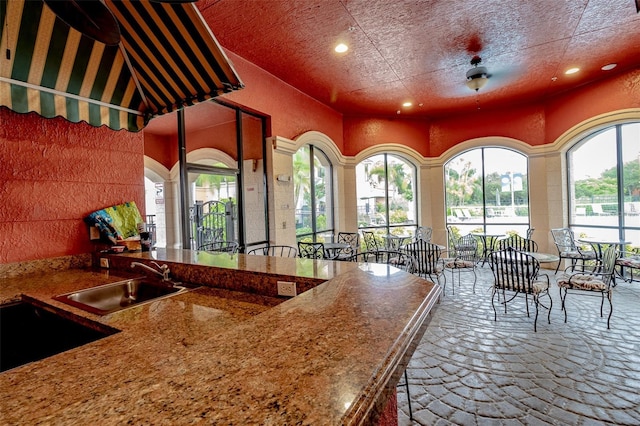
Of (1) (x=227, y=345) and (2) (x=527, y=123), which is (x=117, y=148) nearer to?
(1) (x=227, y=345)

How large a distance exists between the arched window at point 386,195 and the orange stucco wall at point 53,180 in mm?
5248

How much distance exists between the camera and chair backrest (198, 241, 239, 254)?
4.28 metres

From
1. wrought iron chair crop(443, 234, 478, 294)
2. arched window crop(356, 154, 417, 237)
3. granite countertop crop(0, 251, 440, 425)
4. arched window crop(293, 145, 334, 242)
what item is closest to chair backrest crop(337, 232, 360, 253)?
arched window crop(293, 145, 334, 242)

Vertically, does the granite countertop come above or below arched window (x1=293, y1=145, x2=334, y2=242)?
below

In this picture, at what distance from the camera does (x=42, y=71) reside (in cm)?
216

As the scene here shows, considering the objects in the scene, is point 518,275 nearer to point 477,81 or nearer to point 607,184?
point 477,81

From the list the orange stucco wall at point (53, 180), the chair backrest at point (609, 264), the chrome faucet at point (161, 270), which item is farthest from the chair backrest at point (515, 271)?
the orange stucco wall at point (53, 180)

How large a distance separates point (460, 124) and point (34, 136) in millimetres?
7565

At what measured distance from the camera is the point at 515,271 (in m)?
3.70

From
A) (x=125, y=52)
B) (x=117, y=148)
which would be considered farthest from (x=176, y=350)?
(x=117, y=148)

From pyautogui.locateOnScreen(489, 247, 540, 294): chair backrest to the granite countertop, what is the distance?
2730 millimetres

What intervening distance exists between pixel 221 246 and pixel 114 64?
257 cm

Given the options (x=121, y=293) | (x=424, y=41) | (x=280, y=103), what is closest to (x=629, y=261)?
(x=424, y=41)

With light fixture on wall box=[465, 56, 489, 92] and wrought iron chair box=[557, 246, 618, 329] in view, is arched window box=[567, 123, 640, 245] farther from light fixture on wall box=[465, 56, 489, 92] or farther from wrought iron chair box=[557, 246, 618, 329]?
light fixture on wall box=[465, 56, 489, 92]
